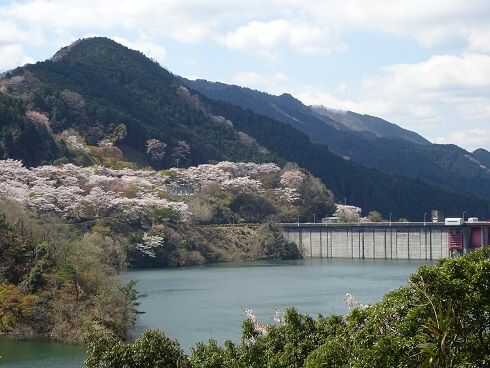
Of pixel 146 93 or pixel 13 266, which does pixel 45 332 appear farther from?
pixel 146 93

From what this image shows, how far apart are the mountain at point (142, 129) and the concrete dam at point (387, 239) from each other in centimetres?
2834

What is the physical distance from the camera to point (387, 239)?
10425cm

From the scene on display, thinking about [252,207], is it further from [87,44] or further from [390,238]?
[87,44]

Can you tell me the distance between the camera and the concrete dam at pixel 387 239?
329ft

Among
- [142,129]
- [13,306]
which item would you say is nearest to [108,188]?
[142,129]

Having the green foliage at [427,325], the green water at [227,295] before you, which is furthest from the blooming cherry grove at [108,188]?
the green foliage at [427,325]

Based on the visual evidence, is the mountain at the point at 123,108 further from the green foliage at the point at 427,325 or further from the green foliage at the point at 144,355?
the green foliage at the point at 427,325

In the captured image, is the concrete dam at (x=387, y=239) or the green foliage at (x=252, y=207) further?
the green foliage at (x=252, y=207)

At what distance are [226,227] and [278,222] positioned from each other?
9.70m

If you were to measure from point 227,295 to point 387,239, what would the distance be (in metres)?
48.2

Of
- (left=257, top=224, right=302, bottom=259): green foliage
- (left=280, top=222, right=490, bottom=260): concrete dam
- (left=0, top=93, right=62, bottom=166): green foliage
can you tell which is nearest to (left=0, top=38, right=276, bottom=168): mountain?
(left=0, top=93, right=62, bottom=166): green foliage

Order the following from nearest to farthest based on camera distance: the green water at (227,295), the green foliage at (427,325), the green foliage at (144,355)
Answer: the green foliage at (427,325) → the green foliage at (144,355) → the green water at (227,295)

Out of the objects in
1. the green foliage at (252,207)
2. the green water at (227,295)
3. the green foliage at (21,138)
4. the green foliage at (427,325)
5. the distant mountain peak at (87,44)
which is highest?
the distant mountain peak at (87,44)

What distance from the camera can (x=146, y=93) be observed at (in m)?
170
